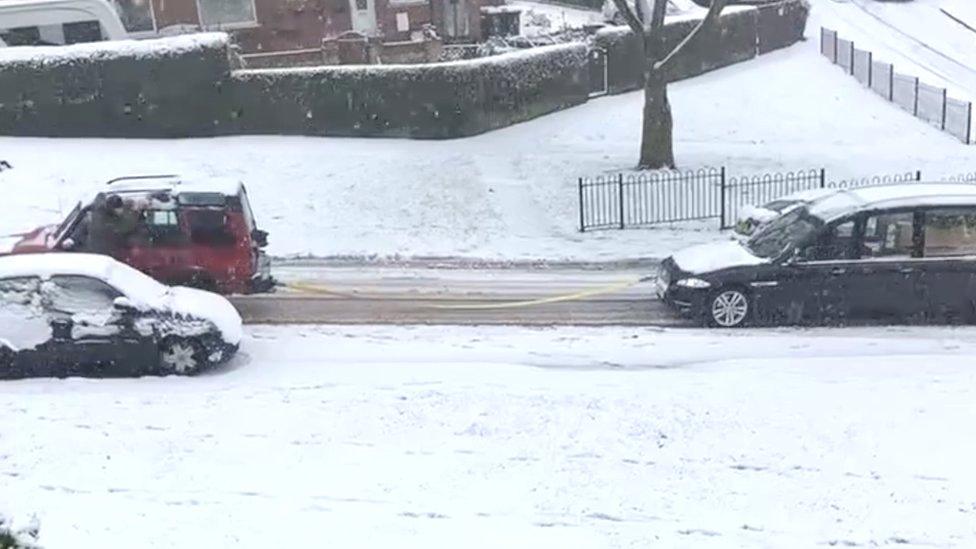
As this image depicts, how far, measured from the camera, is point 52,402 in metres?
12.2

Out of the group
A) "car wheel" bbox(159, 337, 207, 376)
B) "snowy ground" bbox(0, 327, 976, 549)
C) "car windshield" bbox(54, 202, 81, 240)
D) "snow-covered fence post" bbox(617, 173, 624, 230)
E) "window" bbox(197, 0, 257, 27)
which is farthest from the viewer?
"window" bbox(197, 0, 257, 27)

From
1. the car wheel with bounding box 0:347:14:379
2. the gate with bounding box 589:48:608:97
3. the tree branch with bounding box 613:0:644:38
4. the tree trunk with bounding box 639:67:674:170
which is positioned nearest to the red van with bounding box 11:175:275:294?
the car wheel with bounding box 0:347:14:379

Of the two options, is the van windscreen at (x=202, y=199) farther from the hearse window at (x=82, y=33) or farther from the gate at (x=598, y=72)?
the gate at (x=598, y=72)

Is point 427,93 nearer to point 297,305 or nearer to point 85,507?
point 297,305

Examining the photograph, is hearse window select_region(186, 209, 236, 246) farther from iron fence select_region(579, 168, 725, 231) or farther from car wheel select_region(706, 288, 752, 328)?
iron fence select_region(579, 168, 725, 231)

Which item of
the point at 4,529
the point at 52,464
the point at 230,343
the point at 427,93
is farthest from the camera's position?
the point at 427,93

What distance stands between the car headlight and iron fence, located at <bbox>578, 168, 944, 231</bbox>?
21.3ft

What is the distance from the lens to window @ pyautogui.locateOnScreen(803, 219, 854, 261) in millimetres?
15062

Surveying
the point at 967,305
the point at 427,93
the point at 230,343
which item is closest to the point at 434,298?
the point at 230,343

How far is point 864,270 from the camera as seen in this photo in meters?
15.0

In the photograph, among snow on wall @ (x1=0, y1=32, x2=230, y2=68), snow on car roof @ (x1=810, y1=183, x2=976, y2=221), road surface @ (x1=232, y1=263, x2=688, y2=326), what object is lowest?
road surface @ (x1=232, y1=263, x2=688, y2=326)

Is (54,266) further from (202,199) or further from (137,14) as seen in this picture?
(137,14)

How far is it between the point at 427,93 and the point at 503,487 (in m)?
18.3

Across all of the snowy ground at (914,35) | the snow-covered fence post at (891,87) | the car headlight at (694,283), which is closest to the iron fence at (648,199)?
the car headlight at (694,283)
